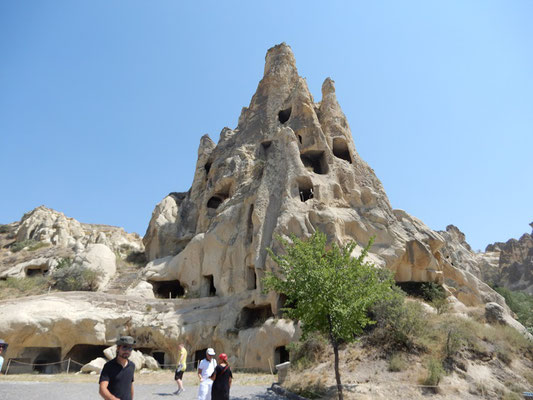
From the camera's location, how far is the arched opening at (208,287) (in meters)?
25.0

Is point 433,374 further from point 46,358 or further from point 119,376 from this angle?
point 46,358

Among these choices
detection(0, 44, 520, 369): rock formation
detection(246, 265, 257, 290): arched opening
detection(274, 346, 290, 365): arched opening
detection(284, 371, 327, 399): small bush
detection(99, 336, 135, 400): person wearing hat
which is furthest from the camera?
detection(246, 265, 257, 290): arched opening

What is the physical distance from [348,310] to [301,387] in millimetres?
3058

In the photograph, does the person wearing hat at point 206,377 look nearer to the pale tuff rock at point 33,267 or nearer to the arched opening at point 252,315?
the arched opening at point 252,315

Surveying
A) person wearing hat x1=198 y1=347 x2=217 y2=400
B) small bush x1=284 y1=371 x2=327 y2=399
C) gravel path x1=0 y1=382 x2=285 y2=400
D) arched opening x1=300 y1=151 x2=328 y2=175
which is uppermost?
arched opening x1=300 y1=151 x2=328 y2=175

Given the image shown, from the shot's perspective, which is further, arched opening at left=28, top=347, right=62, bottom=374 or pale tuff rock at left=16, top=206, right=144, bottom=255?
pale tuff rock at left=16, top=206, right=144, bottom=255

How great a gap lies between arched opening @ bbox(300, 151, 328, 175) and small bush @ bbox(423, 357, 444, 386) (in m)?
17.4

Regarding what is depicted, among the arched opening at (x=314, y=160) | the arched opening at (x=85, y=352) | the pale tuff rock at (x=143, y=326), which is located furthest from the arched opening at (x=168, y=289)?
the arched opening at (x=314, y=160)

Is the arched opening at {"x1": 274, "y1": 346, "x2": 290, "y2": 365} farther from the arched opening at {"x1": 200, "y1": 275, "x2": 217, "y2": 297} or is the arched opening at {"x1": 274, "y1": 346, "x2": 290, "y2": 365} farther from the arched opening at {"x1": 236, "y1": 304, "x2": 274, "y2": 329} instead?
the arched opening at {"x1": 200, "y1": 275, "x2": 217, "y2": 297}

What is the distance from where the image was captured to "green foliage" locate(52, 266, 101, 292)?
25.3 m

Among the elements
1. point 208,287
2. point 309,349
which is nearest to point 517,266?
point 208,287

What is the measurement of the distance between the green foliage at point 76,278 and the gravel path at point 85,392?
44.1 ft

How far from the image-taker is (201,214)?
101ft

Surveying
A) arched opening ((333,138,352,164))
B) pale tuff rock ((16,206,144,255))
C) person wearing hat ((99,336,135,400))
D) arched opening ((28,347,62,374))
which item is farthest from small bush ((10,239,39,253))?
person wearing hat ((99,336,135,400))
